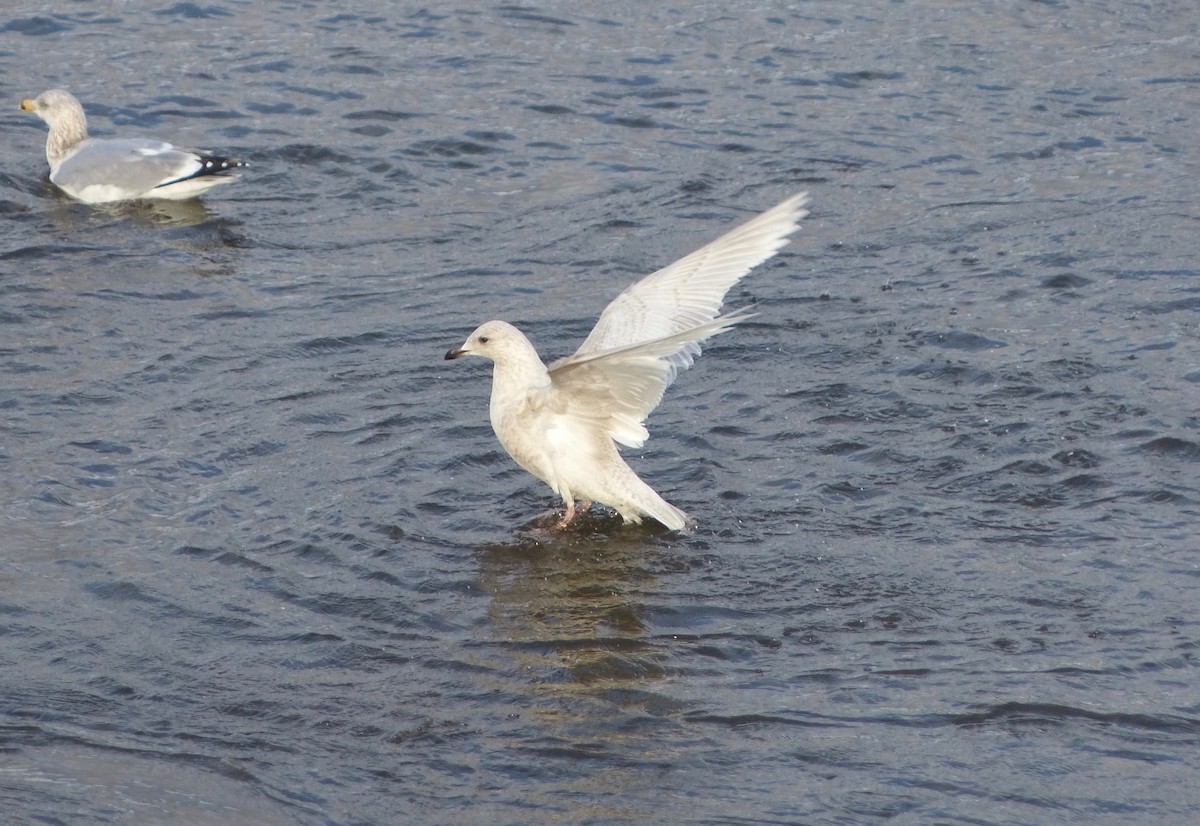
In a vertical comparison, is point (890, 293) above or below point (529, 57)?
below

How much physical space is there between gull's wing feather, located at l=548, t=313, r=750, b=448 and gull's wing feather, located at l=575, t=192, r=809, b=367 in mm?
273

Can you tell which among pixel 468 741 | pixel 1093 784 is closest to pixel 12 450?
pixel 468 741

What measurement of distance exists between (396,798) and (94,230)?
6.95 meters

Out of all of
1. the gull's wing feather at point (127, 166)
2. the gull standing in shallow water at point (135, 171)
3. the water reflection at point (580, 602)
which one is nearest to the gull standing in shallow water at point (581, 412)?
the water reflection at point (580, 602)

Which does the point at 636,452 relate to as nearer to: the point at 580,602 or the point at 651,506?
the point at 651,506

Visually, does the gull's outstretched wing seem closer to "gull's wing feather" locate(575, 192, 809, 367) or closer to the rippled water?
"gull's wing feather" locate(575, 192, 809, 367)

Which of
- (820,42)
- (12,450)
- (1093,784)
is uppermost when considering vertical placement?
(820,42)

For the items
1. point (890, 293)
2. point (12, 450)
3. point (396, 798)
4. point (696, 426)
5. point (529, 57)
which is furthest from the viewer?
point (529, 57)

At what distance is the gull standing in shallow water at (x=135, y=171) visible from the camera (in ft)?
36.7

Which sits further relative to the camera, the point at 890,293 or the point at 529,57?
Answer: the point at 529,57

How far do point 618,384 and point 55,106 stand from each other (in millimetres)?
6832

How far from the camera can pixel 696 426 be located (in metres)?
8.23

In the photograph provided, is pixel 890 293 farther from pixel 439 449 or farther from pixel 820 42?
pixel 820 42

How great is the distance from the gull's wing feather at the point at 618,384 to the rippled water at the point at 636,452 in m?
0.49
